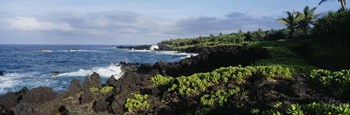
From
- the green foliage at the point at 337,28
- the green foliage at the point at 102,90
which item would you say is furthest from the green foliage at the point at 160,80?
the green foliage at the point at 337,28

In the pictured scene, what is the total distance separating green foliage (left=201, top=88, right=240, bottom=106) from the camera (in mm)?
11570

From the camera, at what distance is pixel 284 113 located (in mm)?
7715

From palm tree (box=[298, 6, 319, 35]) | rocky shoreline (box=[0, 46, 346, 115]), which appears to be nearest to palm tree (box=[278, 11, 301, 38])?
palm tree (box=[298, 6, 319, 35])

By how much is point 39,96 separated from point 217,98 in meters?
7.17

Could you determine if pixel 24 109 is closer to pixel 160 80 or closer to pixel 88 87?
pixel 88 87

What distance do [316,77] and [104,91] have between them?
8.76 m

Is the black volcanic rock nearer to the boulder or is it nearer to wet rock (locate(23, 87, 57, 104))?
wet rock (locate(23, 87, 57, 104))

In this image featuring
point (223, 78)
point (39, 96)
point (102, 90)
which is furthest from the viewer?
point (102, 90)

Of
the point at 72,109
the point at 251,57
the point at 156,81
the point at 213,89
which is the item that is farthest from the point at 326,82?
the point at 251,57

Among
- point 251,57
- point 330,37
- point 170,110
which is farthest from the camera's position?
point 330,37

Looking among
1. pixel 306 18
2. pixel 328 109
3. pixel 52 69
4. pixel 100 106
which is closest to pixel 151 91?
pixel 100 106

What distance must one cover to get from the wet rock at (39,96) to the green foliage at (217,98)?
6331 millimetres

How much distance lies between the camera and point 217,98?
38.5 ft

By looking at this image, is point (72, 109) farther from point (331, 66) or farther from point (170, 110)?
point (331, 66)
